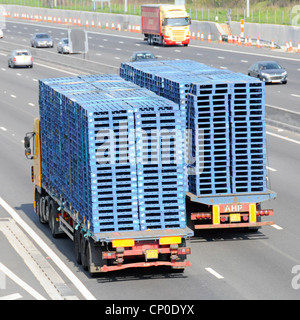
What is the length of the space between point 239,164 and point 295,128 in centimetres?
1786

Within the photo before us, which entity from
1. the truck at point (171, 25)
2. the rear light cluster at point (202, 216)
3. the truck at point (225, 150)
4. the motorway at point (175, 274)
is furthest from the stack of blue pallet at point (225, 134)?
the truck at point (171, 25)

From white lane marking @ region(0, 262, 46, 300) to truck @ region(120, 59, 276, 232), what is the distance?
176 inches

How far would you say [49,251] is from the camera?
22125mm

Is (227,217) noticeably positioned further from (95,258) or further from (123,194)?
(95,258)

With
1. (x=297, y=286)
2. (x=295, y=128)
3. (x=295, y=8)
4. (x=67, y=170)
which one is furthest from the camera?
(x=295, y=8)

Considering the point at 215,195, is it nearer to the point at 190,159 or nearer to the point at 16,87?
the point at 190,159

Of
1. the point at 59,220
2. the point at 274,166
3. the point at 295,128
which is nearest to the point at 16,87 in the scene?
the point at 295,128

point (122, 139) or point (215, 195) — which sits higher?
point (122, 139)

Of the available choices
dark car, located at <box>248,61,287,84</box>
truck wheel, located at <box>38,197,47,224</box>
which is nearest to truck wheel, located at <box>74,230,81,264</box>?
truck wheel, located at <box>38,197,47,224</box>

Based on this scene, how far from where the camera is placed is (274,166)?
3266 centimetres

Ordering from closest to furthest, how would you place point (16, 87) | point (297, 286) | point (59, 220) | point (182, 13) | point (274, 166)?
point (297, 286)
point (59, 220)
point (274, 166)
point (16, 87)
point (182, 13)

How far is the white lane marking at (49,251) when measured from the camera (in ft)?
61.6

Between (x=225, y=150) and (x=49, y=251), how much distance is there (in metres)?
4.67

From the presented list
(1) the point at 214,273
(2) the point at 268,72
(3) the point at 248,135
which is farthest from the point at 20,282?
(2) the point at 268,72
